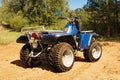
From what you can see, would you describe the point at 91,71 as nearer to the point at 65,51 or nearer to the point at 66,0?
the point at 65,51

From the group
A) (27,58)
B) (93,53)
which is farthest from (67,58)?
(93,53)

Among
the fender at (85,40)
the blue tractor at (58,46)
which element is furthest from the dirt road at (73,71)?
the fender at (85,40)

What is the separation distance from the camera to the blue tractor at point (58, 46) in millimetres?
7105

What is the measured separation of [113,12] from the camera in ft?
60.8

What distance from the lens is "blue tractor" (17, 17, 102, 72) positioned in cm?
711

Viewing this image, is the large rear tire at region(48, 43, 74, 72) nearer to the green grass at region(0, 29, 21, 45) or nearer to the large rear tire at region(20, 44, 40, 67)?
the large rear tire at region(20, 44, 40, 67)

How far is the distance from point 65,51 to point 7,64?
2603mm

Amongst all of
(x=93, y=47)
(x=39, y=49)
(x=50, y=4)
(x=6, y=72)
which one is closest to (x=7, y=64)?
(x=6, y=72)

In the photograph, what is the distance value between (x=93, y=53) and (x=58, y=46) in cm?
219

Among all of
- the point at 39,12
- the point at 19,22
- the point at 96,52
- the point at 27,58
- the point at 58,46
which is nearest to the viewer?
the point at 58,46

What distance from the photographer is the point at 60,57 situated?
7.07 metres

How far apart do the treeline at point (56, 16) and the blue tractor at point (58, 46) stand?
123 inches

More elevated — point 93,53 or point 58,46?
point 58,46

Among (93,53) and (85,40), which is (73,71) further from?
(93,53)
